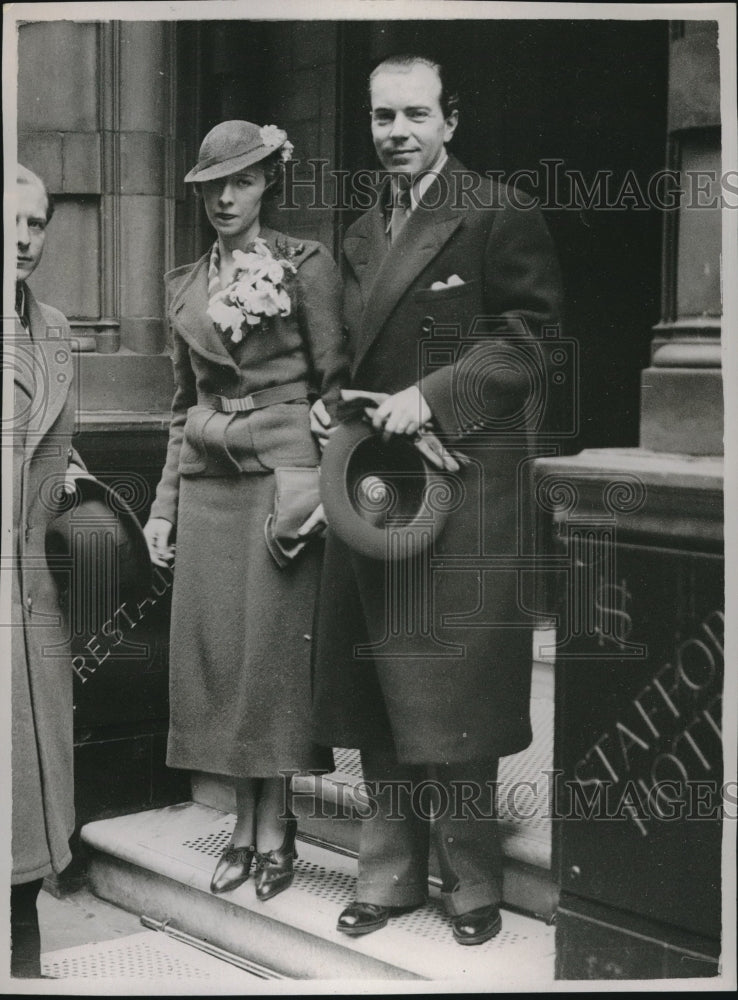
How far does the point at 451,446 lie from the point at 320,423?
16.9 inches

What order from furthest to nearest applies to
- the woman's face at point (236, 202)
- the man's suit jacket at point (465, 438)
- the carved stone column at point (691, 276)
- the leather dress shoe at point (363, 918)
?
the woman's face at point (236, 202), the leather dress shoe at point (363, 918), the man's suit jacket at point (465, 438), the carved stone column at point (691, 276)

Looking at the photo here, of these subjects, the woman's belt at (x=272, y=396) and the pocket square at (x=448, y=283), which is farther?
the woman's belt at (x=272, y=396)

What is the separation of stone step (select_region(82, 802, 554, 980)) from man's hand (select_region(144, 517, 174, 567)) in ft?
3.08

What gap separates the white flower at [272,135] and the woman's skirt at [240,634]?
3.26 ft

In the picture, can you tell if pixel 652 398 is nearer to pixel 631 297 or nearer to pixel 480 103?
pixel 631 297

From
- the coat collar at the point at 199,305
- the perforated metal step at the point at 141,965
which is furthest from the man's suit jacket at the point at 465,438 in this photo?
the perforated metal step at the point at 141,965

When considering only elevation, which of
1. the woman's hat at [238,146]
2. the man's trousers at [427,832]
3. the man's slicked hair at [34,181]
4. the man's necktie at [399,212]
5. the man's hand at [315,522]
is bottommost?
the man's trousers at [427,832]

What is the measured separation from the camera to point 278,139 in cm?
377

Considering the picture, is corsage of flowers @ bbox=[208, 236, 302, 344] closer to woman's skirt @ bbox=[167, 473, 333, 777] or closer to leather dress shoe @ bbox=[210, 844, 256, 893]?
woman's skirt @ bbox=[167, 473, 333, 777]

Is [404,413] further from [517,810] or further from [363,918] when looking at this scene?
[363,918]

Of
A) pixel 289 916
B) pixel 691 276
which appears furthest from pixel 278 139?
pixel 289 916

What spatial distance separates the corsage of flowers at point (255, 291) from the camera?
377 cm

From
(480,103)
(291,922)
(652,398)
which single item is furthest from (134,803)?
(480,103)

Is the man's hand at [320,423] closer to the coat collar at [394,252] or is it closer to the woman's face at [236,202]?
the coat collar at [394,252]
